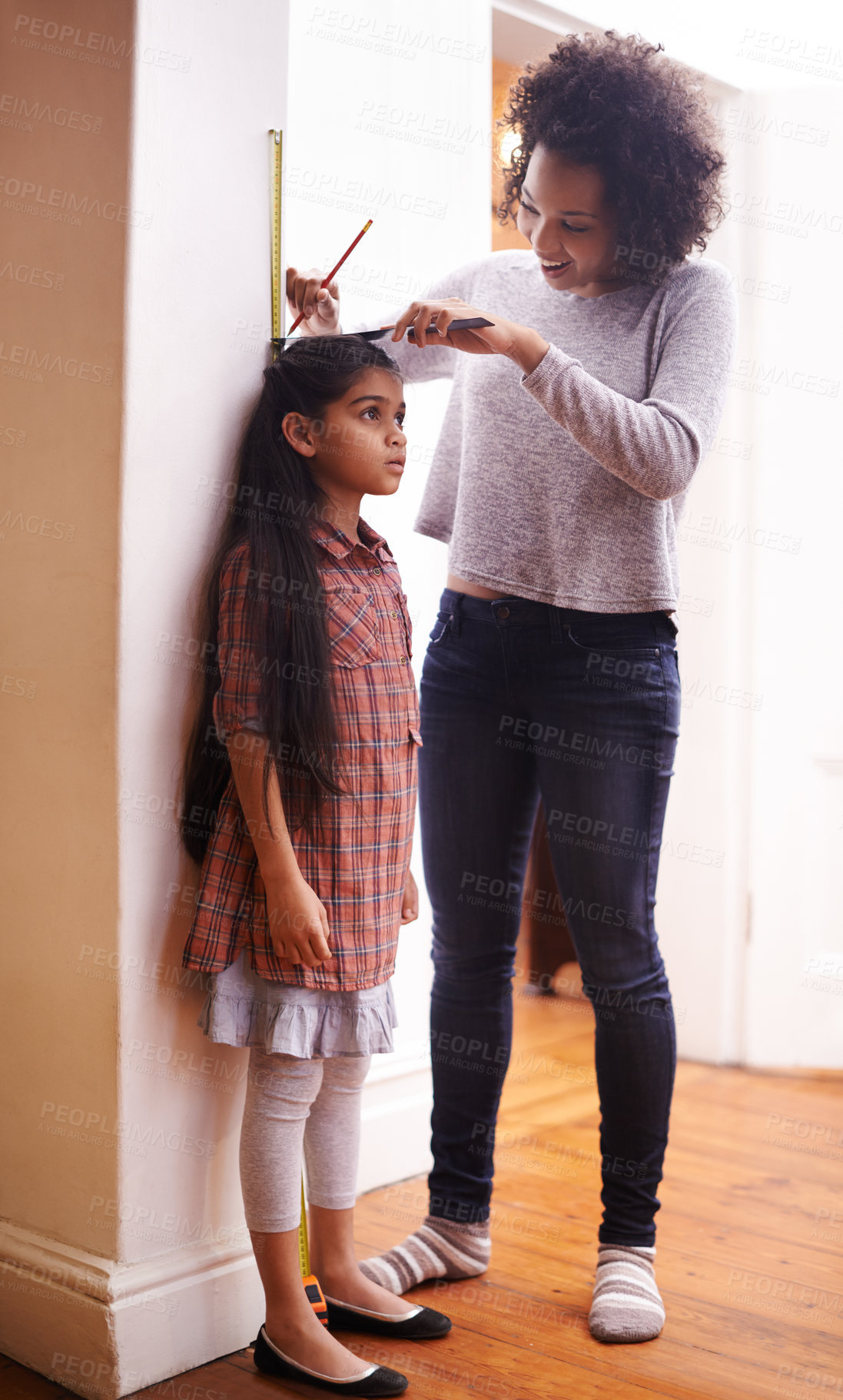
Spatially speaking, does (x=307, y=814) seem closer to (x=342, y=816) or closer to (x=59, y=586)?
(x=342, y=816)

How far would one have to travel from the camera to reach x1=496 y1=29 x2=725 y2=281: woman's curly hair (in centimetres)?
144

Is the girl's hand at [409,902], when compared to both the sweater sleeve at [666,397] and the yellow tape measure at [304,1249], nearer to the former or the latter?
the yellow tape measure at [304,1249]

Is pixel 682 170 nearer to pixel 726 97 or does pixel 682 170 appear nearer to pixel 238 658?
pixel 238 658

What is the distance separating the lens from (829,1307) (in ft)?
5.03

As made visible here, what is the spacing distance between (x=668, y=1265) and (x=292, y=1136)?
0.66m

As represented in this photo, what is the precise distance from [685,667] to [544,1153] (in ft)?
3.62

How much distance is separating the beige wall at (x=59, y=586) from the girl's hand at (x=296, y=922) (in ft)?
0.59

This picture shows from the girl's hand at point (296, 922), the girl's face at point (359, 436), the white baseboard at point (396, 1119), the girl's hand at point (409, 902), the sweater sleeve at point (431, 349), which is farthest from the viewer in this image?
the white baseboard at point (396, 1119)

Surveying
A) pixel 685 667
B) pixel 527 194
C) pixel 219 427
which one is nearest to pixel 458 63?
pixel 527 194

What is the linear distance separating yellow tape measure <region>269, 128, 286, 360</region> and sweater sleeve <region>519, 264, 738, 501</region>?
1.05 ft

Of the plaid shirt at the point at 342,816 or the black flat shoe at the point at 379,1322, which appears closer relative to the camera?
the plaid shirt at the point at 342,816

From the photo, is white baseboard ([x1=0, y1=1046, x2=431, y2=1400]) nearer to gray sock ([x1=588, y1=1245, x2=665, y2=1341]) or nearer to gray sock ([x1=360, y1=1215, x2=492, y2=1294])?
gray sock ([x1=360, y1=1215, x2=492, y2=1294])

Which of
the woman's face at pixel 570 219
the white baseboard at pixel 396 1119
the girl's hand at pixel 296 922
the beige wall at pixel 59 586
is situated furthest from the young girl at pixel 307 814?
the white baseboard at pixel 396 1119

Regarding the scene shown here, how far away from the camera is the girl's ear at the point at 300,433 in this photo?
1372mm
